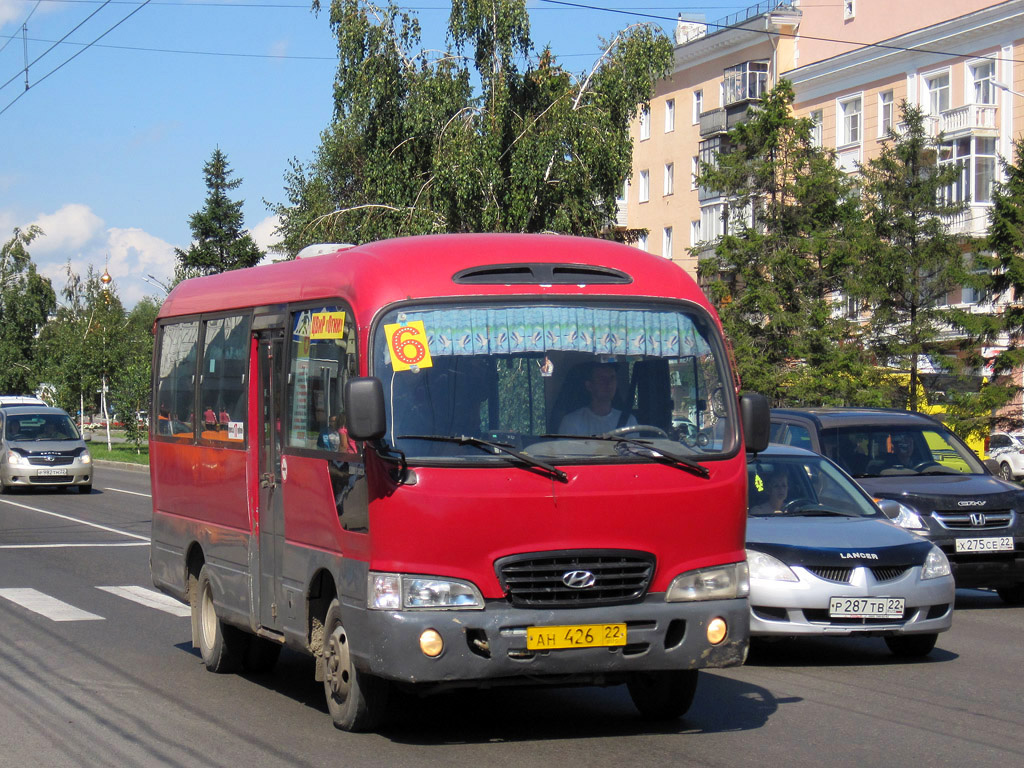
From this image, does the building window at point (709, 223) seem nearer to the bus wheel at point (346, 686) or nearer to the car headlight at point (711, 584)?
the car headlight at point (711, 584)

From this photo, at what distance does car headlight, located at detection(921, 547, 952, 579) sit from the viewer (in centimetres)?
1009

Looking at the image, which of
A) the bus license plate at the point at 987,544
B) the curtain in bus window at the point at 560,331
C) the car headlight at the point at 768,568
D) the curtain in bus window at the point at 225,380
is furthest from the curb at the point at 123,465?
the curtain in bus window at the point at 560,331

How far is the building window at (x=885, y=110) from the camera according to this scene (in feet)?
176

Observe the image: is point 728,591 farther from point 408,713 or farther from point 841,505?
point 841,505

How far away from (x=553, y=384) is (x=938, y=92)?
47.7 m

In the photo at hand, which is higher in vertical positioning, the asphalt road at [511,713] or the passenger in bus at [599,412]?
the passenger in bus at [599,412]

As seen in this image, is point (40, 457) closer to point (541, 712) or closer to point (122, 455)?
point (122, 455)

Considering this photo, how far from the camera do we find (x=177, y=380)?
10.8m

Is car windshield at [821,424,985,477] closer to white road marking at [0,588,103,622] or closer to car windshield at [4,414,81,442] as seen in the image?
white road marking at [0,588,103,622]

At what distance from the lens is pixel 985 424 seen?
31.5 m

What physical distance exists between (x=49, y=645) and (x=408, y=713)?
3.96 metres

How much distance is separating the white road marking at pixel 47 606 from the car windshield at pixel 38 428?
62.3ft

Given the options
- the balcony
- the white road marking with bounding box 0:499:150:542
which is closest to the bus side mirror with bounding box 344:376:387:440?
the white road marking with bounding box 0:499:150:542

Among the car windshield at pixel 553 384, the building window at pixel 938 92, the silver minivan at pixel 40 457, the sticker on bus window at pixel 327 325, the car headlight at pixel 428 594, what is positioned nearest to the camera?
the car headlight at pixel 428 594
